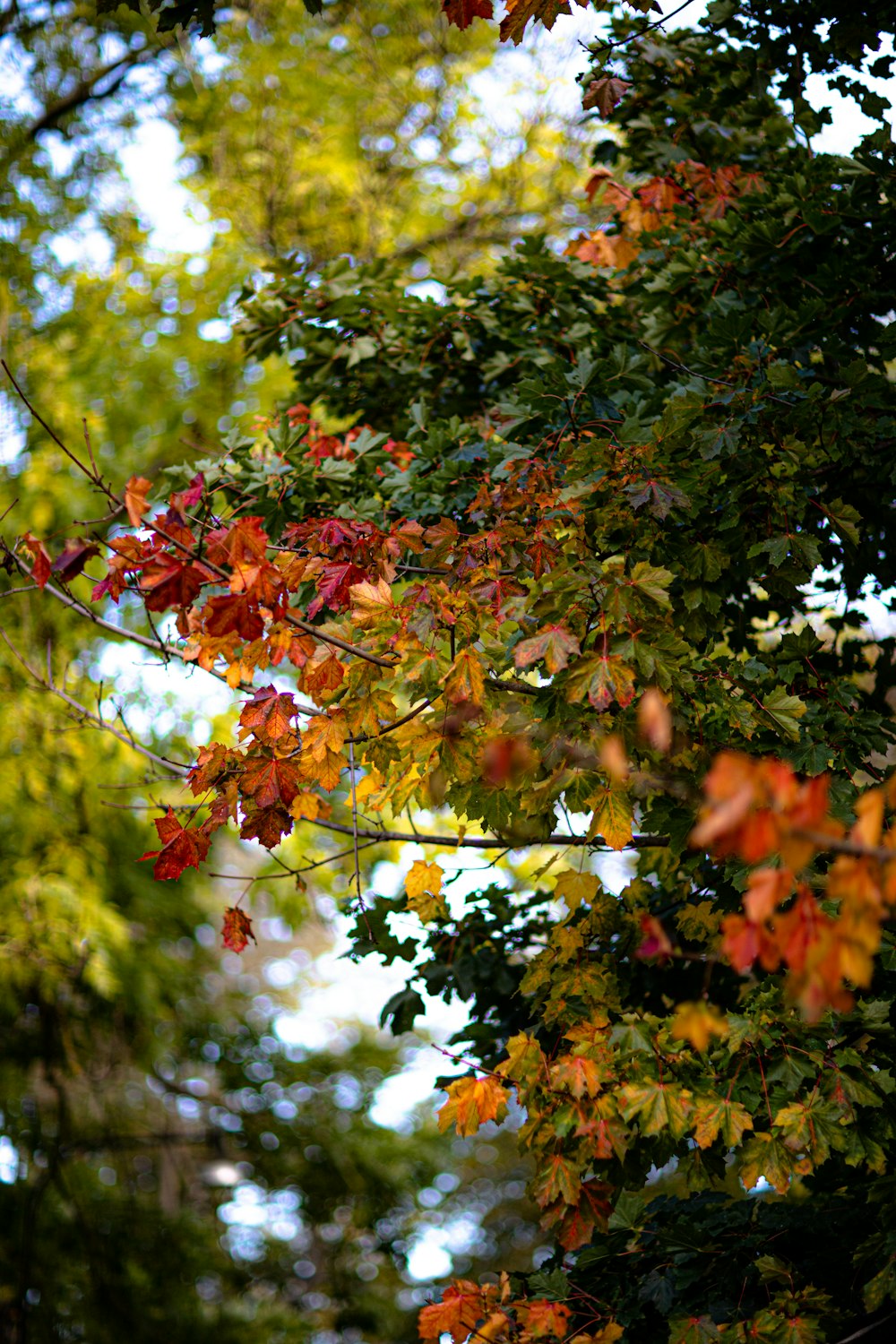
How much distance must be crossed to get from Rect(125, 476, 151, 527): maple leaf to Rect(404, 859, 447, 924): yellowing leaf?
132 cm

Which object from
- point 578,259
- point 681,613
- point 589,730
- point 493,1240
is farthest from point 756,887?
point 493,1240

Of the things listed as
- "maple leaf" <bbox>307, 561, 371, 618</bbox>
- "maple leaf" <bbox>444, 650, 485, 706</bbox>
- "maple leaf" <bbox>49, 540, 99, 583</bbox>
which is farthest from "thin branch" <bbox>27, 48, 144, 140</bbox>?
"maple leaf" <bbox>444, 650, 485, 706</bbox>

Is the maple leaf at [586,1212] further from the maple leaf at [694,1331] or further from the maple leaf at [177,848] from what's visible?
the maple leaf at [177,848]

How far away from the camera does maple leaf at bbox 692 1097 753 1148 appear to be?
7.06ft

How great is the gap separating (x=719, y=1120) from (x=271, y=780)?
3.58 ft

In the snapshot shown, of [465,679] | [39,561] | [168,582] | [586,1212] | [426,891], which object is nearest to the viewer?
[168,582]

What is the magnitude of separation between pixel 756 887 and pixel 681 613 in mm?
1285

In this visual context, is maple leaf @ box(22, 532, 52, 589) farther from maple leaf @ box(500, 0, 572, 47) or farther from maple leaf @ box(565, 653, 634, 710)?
maple leaf @ box(500, 0, 572, 47)

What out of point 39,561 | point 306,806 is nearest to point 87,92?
point 306,806

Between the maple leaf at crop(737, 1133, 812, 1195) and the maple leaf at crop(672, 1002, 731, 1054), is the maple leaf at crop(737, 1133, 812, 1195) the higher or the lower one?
the higher one

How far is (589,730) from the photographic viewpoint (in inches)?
81.3

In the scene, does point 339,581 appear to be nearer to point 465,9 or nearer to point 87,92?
point 465,9

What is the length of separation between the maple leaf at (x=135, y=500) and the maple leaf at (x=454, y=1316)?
1.74 m

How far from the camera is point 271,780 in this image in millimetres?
2223
